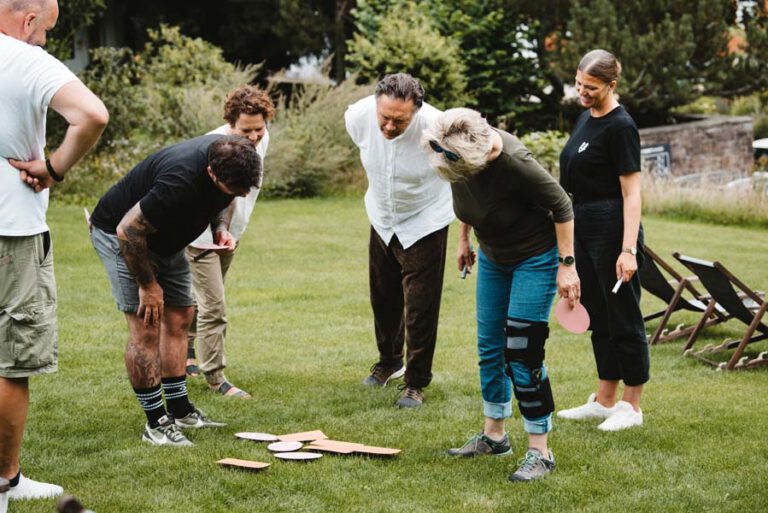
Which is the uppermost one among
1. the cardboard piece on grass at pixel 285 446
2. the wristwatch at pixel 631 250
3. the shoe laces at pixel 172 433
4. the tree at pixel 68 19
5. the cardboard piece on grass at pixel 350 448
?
the tree at pixel 68 19

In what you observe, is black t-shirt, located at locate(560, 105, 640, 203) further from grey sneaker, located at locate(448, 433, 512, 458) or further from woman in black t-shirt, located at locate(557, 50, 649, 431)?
grey sneaker, located at locate(448, 433, 512, 458)

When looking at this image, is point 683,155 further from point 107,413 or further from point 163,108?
point 107,413

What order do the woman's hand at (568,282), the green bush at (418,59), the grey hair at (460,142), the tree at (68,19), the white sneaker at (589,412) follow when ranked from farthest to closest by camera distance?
the green bush at (418,59) → the tree at (68,19) → the white sneaker at (589,412) → the woman's hand at (568,282) → the grey hair at (460,142)

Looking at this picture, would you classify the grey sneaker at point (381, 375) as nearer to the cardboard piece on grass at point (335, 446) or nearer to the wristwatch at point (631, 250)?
the cardboard piece on grass at point (335, 446)

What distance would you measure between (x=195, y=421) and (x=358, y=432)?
89cm

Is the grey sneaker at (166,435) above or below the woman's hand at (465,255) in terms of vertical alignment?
below

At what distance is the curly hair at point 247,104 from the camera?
5738mm

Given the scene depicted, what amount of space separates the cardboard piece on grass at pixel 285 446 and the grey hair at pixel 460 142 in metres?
1.66

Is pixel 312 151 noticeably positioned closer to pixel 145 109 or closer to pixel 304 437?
pixel 145 109

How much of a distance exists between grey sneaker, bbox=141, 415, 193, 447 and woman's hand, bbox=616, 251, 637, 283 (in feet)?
7.87

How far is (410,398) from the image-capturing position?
19.9 feet

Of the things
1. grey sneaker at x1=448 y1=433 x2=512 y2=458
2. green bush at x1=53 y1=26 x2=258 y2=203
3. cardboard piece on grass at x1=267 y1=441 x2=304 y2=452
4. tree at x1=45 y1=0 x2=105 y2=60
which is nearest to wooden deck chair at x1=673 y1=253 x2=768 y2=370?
grey sneaker at x1=448 y1=433 x2=512 y2=458

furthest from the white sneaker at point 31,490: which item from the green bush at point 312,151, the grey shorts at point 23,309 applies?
the green bush at point 312,151

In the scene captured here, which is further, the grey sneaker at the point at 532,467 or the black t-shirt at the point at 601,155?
the black t-shirt at the point at 601,155
